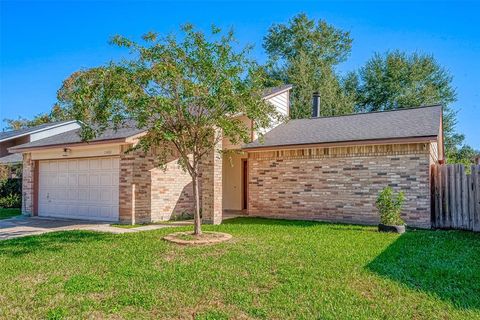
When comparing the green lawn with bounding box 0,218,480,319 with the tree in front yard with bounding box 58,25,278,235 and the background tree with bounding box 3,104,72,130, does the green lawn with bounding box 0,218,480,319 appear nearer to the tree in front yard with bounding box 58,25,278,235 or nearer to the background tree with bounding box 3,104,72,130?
the tree in front yard with bounding box 58,25,278,235

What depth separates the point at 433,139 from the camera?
10.3 metres

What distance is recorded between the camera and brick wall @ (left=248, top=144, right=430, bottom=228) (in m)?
10.8

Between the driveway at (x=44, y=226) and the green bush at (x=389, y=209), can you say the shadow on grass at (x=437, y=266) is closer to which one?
the green bush at (x=389, y=209)

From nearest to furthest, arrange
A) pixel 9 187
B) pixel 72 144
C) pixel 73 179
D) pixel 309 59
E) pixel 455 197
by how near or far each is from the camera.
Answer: pixel 455 197 < pixel 72 144 < pixel 73 179 < pixel 9 187 < pixel 309 59

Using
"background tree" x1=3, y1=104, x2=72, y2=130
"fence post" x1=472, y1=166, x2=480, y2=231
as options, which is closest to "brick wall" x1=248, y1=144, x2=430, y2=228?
"fence post" x1=472, y1=166, x2=480, y2=231

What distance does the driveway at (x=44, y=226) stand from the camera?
10.2m

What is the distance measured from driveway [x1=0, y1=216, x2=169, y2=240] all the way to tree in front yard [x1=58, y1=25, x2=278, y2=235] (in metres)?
3.26

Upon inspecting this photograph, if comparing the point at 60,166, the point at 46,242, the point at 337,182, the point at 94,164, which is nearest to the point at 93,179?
the point at 94,164

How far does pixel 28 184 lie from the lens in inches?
588

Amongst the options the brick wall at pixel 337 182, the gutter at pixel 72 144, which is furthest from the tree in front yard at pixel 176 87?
the brick wall at pixel 337 182

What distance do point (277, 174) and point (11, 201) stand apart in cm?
1501

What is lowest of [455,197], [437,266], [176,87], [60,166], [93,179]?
[437,266]

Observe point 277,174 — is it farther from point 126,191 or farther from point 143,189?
point 126,191

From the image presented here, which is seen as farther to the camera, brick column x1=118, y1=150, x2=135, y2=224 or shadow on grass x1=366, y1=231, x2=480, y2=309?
brick column x1=118, y1=150, x2=135, y2=224
